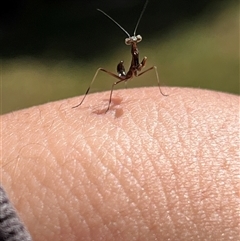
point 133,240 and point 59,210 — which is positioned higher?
point 59,210

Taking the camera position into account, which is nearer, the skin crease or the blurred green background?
the skin crease

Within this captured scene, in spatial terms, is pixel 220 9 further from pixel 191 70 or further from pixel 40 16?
pixel 40 16

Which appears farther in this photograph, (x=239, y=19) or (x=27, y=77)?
(x=239, y=19)

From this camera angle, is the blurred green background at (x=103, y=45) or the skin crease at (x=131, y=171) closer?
the skin crease at (x=131, y=171)

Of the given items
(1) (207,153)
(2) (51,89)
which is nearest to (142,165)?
(1) (207,153)
